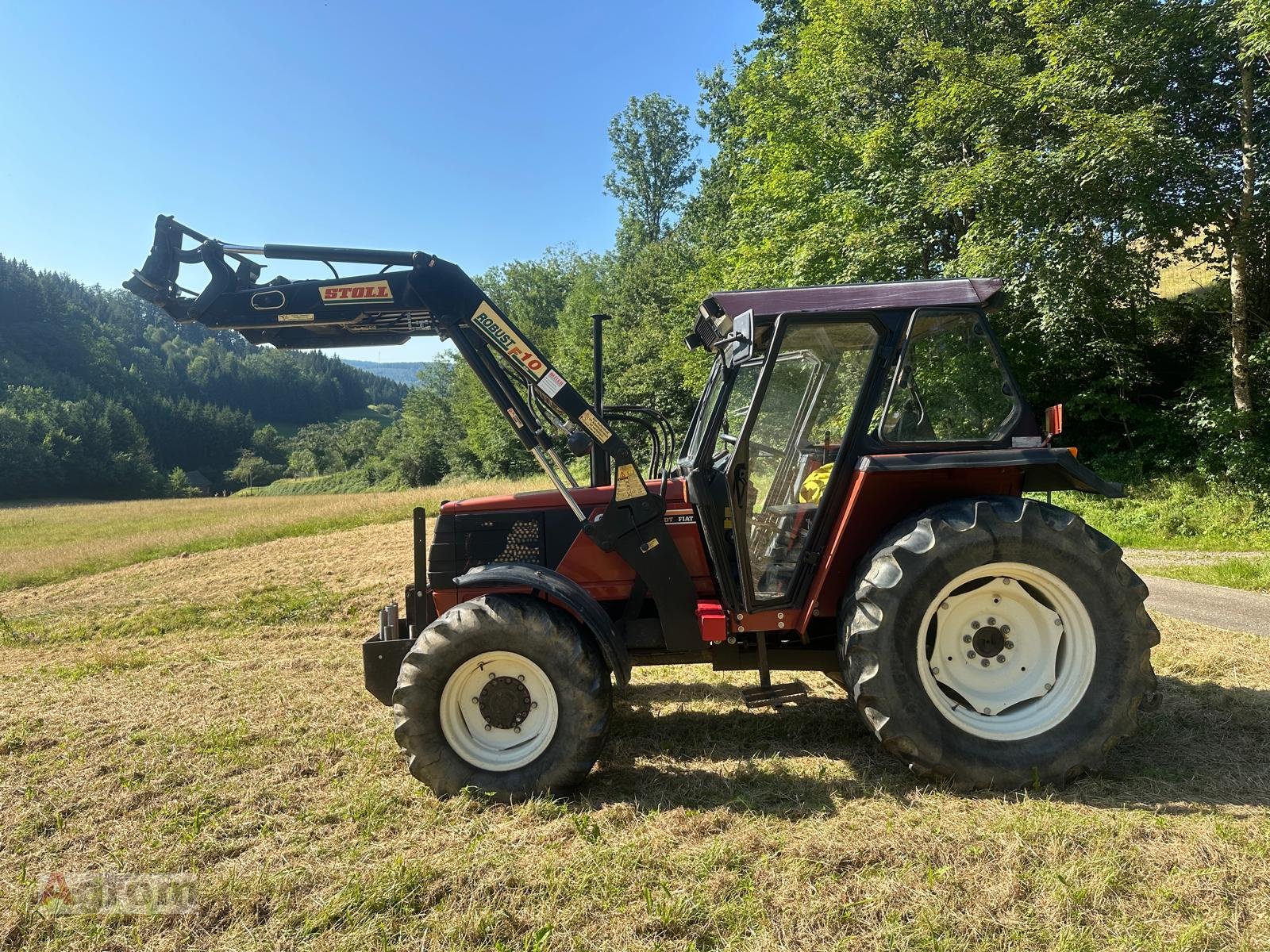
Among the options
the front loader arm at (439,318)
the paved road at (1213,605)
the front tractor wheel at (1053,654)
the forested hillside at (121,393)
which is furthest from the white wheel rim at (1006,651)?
the forested hillside at (121,393)

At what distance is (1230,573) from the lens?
24.9ft

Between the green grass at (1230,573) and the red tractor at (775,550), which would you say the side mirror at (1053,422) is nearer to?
the red tractor at (775,550)

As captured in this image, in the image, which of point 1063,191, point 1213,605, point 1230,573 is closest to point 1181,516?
point 1230,573

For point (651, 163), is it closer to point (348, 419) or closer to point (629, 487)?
point (629, 487)

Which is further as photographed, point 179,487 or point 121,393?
point 121,393

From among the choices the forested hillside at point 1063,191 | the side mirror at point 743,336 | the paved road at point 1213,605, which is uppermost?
the forested hillside at point 1063,191

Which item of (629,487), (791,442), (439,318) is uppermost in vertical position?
(439,318)

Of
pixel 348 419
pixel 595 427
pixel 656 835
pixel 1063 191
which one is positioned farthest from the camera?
pixel 348 419

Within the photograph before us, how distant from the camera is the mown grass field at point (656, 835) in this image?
2254 millimetres

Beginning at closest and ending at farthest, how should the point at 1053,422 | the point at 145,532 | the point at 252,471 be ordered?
the point at 1053,422, the point at 145,532, the point at 252,471

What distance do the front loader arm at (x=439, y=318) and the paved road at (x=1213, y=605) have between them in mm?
5459

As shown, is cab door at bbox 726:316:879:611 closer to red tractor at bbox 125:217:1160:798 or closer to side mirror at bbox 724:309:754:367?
red tractor at bbox 125:217:1160:798

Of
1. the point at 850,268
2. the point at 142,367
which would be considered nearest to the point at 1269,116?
the point at 850,268

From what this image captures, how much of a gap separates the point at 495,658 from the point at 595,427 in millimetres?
1253
